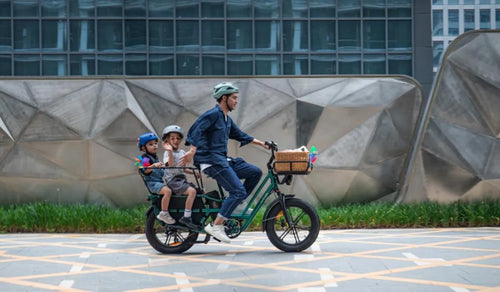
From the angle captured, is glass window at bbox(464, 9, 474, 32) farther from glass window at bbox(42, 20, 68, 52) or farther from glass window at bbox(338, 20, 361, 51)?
glass window at bbox(42, 20, 68, 52)

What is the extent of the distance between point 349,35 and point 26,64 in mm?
12283

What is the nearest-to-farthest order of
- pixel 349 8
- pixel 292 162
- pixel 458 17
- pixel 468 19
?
pixel 292 162, pixel 349 8, pixel 468 19, pixel 458 17

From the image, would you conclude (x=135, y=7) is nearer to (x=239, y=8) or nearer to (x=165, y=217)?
(x=239, y=8)

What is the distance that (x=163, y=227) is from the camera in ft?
34.1

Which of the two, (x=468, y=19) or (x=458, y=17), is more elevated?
(x=458, y=17)

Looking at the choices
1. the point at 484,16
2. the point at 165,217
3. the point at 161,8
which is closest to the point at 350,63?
the point at 161,8

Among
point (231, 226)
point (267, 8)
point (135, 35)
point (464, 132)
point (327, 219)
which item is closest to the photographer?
point (231, 226)

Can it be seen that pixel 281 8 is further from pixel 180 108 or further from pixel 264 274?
pixel 264 274

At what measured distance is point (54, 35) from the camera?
33.1 meters

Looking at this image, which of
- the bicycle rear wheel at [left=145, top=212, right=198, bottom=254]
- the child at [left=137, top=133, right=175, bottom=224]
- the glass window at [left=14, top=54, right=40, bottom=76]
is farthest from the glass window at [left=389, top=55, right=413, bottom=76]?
the bicycle rear wheel at [left=145, top=212, right=198, bottom=254]

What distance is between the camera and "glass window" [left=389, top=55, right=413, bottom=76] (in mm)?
33406

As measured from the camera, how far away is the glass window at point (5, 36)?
1304 inches

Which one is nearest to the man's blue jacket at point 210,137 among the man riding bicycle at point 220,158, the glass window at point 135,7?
the man riding bicycle at point 220,158

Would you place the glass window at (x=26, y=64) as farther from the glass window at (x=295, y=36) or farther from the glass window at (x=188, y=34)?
the glass window at (x=295, y=36)
